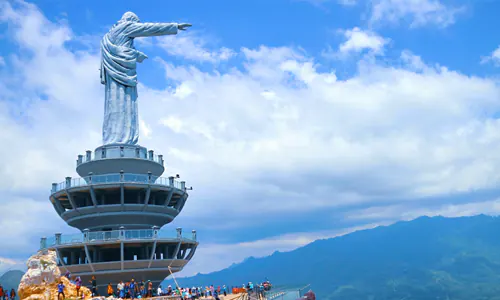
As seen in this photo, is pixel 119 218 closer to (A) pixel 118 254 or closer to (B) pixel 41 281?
(A) pixel 118 254

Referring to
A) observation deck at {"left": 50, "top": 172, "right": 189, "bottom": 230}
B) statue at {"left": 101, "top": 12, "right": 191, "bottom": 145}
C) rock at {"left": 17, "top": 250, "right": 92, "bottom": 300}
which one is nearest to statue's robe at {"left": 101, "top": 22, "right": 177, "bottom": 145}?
statue at {"left": 101, "top": 12, "right": 191, "bottom": 145}

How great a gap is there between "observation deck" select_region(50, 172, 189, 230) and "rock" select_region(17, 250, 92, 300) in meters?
14.9

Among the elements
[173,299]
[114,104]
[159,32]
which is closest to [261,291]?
[173,299]

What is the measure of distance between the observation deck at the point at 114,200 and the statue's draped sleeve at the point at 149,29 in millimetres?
19378

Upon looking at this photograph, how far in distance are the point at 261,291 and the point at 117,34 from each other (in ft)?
126

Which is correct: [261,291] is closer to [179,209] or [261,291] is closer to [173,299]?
[173,299]

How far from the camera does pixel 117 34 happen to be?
62.2m

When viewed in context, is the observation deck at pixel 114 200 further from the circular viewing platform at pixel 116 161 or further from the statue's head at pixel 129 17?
the statue's head at pixel 129 17

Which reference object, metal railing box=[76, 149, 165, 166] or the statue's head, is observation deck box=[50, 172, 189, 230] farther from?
the statue's head

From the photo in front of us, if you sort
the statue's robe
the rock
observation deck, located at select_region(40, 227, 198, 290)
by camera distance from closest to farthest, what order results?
1. the rock
2. observation deck, located at select_region(40, 227, 198, 290)
3. the statue's robe

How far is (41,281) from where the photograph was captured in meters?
38.0

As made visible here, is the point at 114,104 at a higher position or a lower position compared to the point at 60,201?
higher

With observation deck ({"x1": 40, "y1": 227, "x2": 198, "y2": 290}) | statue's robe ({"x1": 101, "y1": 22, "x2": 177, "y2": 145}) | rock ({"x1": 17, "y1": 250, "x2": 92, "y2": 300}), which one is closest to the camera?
rock ({"x1": 17, "y1": 250, "x2": 92, "y2": 300})

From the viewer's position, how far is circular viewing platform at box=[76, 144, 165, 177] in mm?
56094
